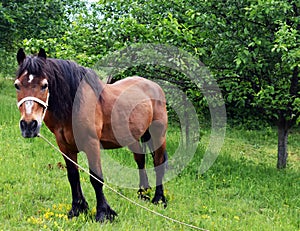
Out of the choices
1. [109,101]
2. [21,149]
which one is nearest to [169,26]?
[109,101]

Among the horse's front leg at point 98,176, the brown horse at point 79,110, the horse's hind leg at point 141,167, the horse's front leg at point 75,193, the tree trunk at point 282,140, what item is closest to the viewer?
the brown horse at point 79,110

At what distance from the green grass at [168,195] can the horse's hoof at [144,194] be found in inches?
4.0

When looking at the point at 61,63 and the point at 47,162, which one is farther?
the point at 47,162

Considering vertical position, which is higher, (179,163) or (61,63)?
(61,63)

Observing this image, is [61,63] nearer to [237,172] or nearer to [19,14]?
[237,172]

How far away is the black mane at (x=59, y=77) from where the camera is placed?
369cm

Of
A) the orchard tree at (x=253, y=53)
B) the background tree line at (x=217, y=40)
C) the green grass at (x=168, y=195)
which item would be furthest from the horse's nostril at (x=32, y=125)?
the orchard tree at (x=253, y=53)

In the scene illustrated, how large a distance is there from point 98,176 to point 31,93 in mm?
1282

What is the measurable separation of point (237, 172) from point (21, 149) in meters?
4.28

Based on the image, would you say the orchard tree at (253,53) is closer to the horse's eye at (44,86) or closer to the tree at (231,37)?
the tree at (231,37)

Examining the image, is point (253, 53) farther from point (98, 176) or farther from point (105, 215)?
Result: point (105, 215)

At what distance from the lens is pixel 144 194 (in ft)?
17.9

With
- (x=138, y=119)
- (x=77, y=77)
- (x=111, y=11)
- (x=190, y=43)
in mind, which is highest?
(x=111, y=11)

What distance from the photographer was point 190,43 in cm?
682
